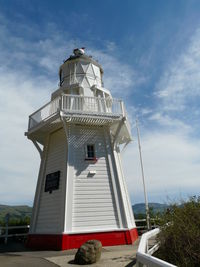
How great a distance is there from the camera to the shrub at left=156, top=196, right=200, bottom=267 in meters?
4.36

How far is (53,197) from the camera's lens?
1079cm

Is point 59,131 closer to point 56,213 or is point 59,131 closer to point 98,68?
point 56,213

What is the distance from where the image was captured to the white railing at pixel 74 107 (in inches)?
433

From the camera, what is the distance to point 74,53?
51.5 feet

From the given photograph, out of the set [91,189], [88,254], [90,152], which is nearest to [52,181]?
[91,189]

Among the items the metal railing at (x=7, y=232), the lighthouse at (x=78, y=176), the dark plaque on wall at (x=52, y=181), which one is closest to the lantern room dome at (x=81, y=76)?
the lighthouse at (x=78, y=176)

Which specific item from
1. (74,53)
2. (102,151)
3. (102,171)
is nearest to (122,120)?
(102,151)

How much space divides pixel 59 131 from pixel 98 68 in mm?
5703

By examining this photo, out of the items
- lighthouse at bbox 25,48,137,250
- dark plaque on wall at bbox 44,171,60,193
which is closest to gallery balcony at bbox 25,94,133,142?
lighthouse at bbox 25,48,137,250

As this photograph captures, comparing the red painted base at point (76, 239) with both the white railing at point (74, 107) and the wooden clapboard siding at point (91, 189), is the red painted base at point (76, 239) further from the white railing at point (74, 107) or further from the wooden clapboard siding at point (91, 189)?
the white railing at point (74, 107)

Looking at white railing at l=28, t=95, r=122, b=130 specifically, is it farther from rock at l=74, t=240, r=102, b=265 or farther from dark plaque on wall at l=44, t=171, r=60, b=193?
rock at l=74, t=240, r=102, b=265

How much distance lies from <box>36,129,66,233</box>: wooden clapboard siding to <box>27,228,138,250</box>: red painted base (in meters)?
0.36

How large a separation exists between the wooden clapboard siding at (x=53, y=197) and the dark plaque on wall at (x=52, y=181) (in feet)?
0.62

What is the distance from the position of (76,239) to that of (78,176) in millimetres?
2650
